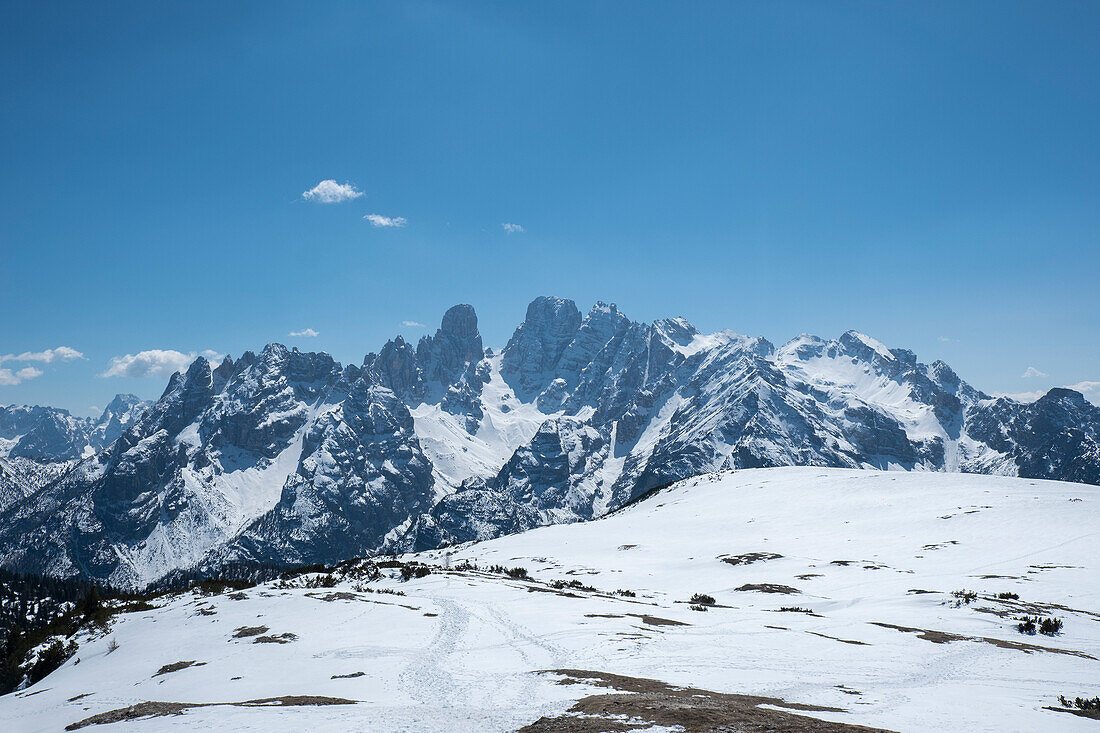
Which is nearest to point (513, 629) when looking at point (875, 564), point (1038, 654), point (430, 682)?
point (430, 682)

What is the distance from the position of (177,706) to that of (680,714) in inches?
545

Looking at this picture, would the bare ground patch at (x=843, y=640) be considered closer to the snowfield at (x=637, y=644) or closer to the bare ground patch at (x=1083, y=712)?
the snowfield at (x=637, y=644)

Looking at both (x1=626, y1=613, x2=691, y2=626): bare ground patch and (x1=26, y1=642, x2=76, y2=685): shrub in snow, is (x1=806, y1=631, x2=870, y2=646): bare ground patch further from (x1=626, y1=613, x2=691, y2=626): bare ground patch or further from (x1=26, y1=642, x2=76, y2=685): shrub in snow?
(x1=26, y1=642, x2=76, y2=685): shrub in snow

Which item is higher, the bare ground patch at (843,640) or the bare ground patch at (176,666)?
the bare ground patch at (176,666)

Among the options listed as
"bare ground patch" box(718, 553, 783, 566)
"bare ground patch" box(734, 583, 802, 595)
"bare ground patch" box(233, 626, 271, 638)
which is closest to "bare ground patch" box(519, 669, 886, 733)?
"bare ground patch" box(233, 626, 271, 638)

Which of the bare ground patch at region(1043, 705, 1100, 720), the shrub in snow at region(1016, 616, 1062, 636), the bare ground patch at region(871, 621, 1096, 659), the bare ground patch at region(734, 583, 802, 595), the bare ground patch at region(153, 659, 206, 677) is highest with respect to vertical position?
the bare ground patch at region(1043, 705, 1100, 720)

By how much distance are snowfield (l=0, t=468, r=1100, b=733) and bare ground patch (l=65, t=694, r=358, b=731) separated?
0.47 feet

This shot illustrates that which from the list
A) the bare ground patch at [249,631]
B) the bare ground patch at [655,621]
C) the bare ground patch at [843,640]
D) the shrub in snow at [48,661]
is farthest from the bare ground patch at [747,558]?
the shrub in snow at [48,661]

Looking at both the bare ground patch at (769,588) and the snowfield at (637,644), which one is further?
Answer: the bare ground patch at (769,588)

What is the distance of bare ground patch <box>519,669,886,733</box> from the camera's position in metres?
12.4

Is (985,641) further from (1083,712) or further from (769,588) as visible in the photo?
(769,588)

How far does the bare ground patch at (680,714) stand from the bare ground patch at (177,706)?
6466mm

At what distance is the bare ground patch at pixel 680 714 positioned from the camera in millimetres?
12391

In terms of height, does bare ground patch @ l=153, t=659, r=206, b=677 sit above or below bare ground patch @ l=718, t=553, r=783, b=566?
above
